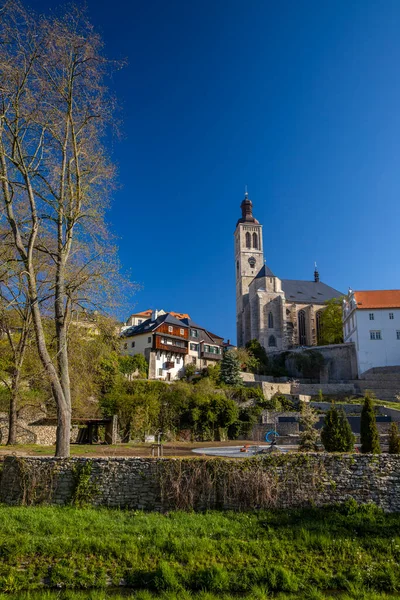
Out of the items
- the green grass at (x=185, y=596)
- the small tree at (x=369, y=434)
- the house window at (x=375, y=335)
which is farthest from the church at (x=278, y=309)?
the green grass at (x=185, y=596)

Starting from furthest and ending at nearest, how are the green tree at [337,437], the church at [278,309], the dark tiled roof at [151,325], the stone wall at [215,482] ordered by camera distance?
the church at [278,309] < the dark tiled roof at [151,325] < the green tree at [337,437] < the stone wall at [215,482]

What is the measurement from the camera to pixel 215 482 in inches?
488

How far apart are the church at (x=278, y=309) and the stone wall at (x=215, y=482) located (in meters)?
57.0

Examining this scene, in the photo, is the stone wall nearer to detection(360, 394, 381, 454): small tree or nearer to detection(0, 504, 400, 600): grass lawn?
detection(0, 504, 400, 600): grass lawn

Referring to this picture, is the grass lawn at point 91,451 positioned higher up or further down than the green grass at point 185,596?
higher up

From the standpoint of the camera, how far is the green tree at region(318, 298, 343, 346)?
63.9m

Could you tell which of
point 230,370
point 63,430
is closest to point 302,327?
point 230,370

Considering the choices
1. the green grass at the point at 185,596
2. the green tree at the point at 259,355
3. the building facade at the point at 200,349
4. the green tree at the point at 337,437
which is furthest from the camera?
the green tree at the point at 259,355

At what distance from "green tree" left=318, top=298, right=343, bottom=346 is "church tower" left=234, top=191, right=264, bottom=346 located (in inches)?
668

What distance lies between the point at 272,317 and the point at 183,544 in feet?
206

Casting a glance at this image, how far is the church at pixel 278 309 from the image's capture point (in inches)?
2790

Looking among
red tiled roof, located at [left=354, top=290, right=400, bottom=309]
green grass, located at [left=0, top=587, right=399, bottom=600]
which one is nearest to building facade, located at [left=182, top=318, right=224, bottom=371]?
red tiled roof, located at [left=354, top=290, right=400, bottom=309]

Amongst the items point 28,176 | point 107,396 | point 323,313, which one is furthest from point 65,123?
point 323,313

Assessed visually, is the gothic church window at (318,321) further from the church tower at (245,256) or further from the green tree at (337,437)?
the green tree at (337,437)
